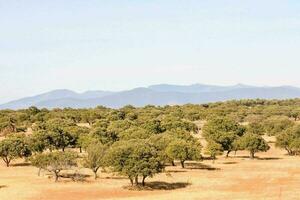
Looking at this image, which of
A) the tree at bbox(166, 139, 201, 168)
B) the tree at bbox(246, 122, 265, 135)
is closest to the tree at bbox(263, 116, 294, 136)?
the tree at bbox(246, 122, 265, 135)

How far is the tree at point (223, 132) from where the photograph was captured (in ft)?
364

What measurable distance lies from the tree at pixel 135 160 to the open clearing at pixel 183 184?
2458 millimetres

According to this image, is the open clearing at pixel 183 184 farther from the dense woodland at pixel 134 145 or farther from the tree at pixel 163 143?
the dense woodland at pixel 134 145

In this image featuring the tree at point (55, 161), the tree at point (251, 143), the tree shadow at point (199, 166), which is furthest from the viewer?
the tree at point (251, 143)

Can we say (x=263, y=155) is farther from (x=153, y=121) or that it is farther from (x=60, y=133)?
(x=60, y=133)

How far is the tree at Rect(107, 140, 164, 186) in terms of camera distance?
72.6 metres

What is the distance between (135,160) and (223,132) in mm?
44068

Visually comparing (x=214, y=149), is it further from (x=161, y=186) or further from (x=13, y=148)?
(x=13, y=148)

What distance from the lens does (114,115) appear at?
584 feet

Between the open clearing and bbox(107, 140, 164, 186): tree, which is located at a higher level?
bbox(107, 140, 164, 186): tree

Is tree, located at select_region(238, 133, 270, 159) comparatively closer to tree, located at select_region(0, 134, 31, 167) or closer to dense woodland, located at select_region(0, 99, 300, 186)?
dense woodland, located at select_region(0, 99, 300, 186)

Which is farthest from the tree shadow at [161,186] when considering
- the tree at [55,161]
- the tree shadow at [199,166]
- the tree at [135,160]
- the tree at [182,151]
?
the tree shadow at [199,166]

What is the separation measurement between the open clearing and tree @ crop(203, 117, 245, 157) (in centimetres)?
1131

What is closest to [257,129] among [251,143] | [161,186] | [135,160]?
[251,143]
